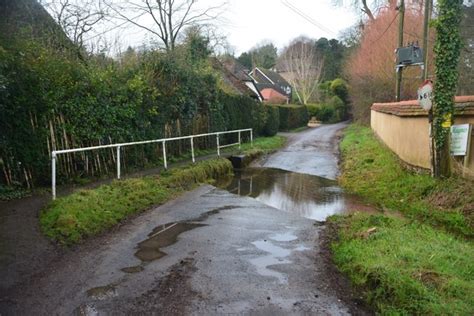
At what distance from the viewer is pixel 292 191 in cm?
1128

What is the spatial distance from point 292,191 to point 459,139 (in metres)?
4.50

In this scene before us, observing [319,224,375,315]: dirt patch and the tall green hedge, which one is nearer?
[319,224,375,315]: dirt patch

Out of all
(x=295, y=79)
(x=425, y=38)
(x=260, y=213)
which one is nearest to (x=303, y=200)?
(x=260, y=213)

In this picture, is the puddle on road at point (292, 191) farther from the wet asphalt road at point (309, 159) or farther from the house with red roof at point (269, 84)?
the house with red roof at point (269, 84)

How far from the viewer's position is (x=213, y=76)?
1731 cm

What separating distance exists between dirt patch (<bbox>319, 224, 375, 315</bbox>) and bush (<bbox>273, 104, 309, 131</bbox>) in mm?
28464

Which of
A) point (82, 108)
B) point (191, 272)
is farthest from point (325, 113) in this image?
point (191, 272)

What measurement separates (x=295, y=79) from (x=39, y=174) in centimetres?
5437

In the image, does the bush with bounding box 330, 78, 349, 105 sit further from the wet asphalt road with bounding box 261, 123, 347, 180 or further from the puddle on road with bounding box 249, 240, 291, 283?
the puddle on road with bounding box 249, 240, 291, 283

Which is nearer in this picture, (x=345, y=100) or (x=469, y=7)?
(x=469, y=7)

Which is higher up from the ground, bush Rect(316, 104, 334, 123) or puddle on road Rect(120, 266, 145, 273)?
puddle on road Rect(120, 266, 145, 273)

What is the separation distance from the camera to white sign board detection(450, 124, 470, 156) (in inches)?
324

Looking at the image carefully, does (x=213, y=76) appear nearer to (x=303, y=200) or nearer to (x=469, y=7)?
(x=303, y=200)

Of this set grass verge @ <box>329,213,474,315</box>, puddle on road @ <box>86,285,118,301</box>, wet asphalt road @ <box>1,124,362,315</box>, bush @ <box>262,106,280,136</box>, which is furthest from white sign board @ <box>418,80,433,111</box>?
bush @ <box>262,106,280,136</box>
